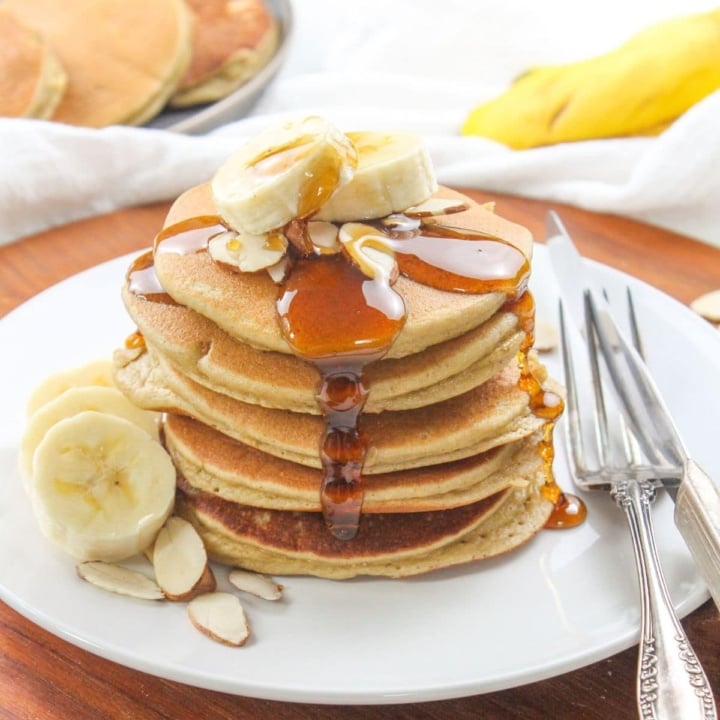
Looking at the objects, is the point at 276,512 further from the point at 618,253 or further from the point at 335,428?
the point at 618,253

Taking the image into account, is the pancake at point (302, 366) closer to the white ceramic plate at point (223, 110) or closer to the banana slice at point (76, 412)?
the banana slice at point (76, 412)

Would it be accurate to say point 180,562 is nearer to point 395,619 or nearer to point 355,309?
point 395,619

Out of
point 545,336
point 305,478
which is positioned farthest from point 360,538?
point 545,336

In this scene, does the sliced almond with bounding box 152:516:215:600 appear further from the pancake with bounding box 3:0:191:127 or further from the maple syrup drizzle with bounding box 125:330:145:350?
the pancake with bounding box 3:0:191:127

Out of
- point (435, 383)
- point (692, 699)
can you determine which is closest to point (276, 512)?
point (435, 383)

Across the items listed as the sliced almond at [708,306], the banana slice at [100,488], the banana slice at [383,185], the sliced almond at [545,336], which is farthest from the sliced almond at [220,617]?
the sliced almond at [708,306]
